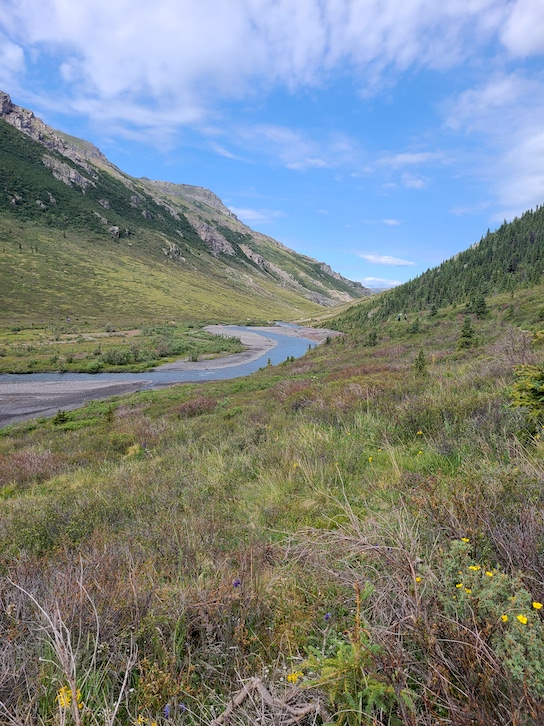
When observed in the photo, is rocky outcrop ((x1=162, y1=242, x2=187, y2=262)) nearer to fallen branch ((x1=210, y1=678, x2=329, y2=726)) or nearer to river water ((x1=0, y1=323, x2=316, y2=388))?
river water ((x1=0, y1=323, x2=316, y2=388))

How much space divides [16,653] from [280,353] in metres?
55.7

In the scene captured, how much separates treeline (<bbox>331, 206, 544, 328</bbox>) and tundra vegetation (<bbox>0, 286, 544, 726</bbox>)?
156 feet

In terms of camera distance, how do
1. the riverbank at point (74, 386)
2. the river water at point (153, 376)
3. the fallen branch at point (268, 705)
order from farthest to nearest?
1. the river water at point (153, 376)
2. the riverbank at point (74, 386)
3. the fallen branch at point (268, 705)

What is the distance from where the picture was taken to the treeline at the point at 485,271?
50.8 metres

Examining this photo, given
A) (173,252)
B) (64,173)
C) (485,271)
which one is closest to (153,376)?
(485,271)

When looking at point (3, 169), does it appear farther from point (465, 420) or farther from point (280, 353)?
point (465, 420)

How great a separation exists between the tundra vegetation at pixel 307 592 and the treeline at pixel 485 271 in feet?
156

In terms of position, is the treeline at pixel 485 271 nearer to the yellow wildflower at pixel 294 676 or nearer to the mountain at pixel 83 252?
the yellow wildflower at pixel 294 676

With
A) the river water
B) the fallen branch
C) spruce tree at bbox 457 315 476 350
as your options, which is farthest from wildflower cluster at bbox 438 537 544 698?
the river water

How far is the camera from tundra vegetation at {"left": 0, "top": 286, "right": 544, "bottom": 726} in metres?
1.31

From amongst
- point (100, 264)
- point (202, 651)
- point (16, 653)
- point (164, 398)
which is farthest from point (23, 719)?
A: point (100, 264)

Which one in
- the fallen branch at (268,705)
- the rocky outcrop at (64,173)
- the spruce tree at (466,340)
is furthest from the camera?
the rocky outcrop at (64,173)

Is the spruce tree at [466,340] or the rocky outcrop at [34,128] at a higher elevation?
the rocky outcrop at [34,128]

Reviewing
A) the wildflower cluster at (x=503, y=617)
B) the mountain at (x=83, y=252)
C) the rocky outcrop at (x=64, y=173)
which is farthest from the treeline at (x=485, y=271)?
the rocky outcrop at (x=64, y=173)
